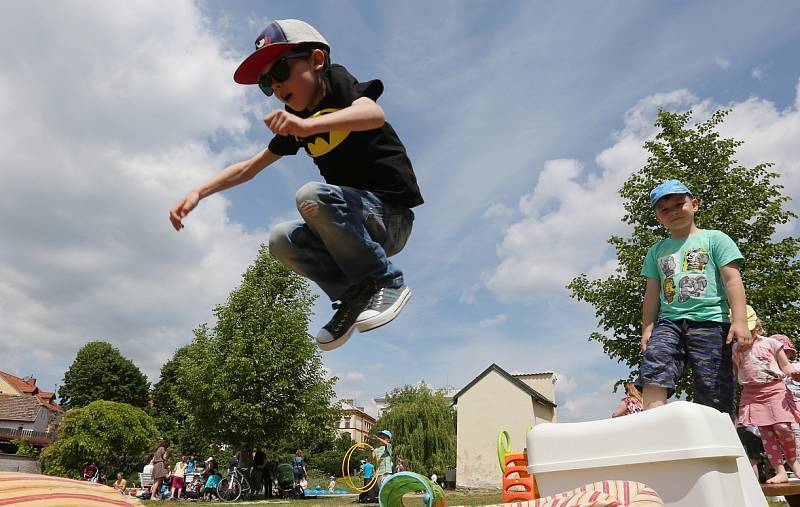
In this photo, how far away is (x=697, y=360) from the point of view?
3.77 meters

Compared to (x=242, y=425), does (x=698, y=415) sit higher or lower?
lower

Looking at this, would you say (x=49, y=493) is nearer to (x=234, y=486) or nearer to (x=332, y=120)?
(x=332, y=120)

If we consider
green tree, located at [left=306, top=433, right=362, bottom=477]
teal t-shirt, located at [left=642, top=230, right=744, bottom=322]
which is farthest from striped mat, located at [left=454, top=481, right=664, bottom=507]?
green tree, located at [left=306, top=433, right=362, bottom=477]

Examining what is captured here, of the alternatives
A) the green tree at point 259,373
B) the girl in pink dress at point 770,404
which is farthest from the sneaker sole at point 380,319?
the green tree at point 259,373

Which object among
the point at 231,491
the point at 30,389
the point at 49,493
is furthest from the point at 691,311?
the point at 30,389

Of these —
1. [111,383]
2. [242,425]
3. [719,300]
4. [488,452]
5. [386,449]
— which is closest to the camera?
[719,300]

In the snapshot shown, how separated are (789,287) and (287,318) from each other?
759 inches

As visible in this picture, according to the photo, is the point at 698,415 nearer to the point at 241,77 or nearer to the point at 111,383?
the point at 241,77

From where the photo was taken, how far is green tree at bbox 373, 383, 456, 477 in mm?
38219

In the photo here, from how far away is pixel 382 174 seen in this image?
3.01 meters

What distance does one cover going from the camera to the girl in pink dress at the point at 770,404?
17.3ft

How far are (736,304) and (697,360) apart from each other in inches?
17.0

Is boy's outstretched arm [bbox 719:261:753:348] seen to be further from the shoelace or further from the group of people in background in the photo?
the shoelace

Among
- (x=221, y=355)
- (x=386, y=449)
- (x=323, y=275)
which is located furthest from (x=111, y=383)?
(x=323, y=275)
